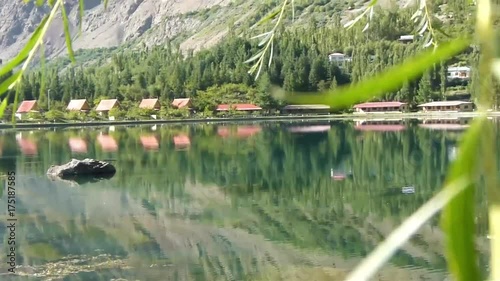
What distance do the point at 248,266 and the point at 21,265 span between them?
8.66 ft

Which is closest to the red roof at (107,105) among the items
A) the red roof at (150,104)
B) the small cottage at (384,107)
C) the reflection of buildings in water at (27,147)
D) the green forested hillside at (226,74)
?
the red roof at (150,104)

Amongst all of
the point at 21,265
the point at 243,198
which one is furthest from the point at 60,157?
the point at 21,265

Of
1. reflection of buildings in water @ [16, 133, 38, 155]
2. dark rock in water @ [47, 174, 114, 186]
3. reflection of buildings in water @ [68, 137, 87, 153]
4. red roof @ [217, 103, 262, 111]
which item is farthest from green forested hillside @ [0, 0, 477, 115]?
dark rock in water @ [47, 174, 114, 186]

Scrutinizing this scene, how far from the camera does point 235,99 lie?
159 feet

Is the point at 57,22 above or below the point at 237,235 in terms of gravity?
above

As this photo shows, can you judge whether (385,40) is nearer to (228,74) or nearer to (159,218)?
(228,74)

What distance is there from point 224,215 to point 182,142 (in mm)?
15180

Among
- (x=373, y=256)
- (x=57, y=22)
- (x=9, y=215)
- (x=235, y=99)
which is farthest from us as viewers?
(x=235, y=99)

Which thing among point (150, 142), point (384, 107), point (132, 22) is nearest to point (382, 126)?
point (150, 142)

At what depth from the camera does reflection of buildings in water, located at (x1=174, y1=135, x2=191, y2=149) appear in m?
23.8

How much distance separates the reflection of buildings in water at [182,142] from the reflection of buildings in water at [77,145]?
320 cm

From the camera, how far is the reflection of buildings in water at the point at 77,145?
22.7 meters

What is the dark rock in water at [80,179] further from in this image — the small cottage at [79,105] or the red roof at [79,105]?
the red roof at [79,105]

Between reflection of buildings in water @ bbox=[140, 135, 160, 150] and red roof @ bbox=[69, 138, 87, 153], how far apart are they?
2122mm
